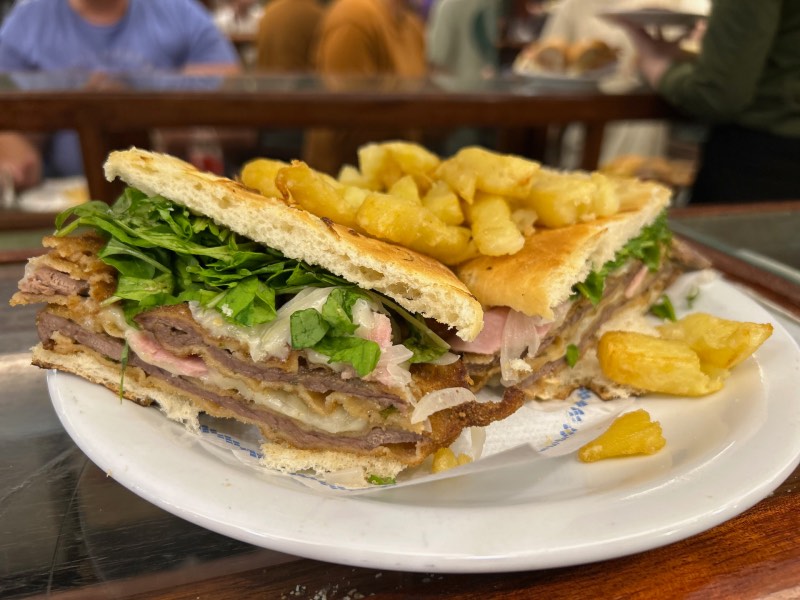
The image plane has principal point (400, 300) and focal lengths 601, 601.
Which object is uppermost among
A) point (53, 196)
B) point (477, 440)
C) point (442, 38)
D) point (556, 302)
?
point (556, 302)

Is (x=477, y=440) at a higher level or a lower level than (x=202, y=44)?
lower

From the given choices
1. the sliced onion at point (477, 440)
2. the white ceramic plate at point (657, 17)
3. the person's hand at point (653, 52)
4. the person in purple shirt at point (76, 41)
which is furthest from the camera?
the person in purple shirt at point (76, 41)

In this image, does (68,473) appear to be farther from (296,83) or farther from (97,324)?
(296,83)

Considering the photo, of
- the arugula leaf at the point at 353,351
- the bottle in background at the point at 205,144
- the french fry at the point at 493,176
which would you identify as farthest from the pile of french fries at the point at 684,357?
the bottle in background at the point at 205,144

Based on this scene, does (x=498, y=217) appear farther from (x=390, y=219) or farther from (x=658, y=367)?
(x=658, y=367)

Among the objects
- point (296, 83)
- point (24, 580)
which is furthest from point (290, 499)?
point (296, 83)

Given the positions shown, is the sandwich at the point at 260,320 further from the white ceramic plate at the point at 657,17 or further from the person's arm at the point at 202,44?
the person's arm at the point at 202,44

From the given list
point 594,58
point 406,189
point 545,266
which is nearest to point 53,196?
point 406,189
